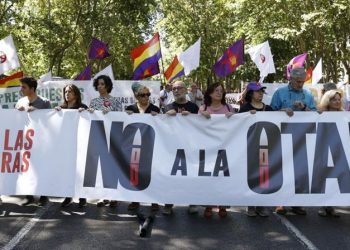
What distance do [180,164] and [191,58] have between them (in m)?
6.68

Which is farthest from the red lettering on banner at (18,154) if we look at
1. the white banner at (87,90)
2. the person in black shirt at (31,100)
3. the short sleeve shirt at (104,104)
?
the white banner at (87,90)

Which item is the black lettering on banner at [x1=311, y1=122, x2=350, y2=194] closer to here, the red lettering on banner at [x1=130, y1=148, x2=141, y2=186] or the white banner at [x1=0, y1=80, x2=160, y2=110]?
the red lettering on banner at [x1=130, y1=148, x2=141, y2=186]

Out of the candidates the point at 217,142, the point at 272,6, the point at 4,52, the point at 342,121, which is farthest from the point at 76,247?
the point at 272,6

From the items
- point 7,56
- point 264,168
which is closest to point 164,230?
point 264,168

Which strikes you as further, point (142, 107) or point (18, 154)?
point (142, 107)

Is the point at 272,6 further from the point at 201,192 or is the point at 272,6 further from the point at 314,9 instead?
the point at 201,192

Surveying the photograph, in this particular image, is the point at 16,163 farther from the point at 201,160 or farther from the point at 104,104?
the point at 201,160

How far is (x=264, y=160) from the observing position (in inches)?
247

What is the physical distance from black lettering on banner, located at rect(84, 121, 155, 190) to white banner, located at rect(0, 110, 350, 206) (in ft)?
0.04

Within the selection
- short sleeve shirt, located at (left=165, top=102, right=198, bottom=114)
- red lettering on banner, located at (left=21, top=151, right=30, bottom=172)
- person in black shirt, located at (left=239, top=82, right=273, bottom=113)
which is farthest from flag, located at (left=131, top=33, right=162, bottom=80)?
red lettering on banner, located at (left=21, top=151, right=30, bottom=172)

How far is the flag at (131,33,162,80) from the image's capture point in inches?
473

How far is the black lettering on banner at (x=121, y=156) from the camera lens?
6328mm

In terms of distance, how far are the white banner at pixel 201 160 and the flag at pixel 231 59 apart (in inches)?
250

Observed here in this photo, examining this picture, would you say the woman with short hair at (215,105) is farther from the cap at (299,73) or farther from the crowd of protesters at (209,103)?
the cap at (299,73)
